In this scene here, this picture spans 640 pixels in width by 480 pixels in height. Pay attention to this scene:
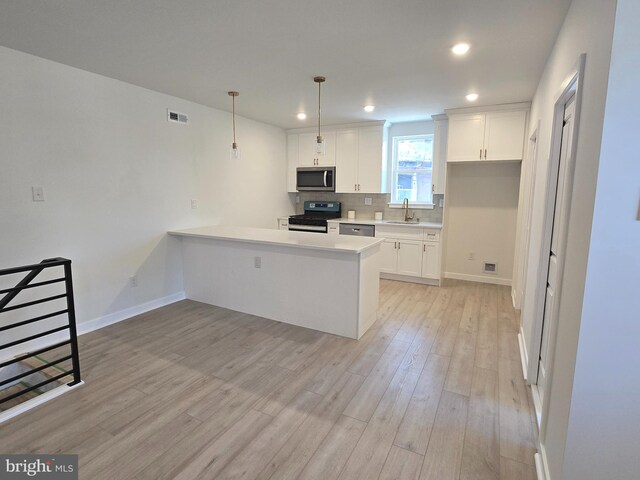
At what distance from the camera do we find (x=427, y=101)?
3.98 meters

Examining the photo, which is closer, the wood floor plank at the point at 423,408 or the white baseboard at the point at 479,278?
the wood floor plank at the point at 423,408

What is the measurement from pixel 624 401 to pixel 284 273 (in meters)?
2.67

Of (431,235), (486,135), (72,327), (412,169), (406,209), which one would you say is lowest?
(72,327)

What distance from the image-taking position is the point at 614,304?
1.14 m

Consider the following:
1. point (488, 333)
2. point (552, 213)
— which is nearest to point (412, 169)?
point (488, 333)

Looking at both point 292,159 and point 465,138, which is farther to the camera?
point 292,159

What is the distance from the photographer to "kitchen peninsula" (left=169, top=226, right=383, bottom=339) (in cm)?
309

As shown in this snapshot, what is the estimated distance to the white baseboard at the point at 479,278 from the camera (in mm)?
4887

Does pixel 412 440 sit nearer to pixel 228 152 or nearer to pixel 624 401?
pixel 624 401

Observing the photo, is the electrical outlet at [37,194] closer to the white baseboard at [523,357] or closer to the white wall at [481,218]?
the white baseboard at [523,357]

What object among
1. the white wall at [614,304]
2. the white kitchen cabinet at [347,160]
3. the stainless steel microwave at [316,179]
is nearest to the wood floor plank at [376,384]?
the white wall at [614,304]

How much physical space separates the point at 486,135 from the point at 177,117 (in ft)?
12.6

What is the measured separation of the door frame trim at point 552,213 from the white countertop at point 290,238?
134 centimetres

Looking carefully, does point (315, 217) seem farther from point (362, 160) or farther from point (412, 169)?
point (412, 169)
